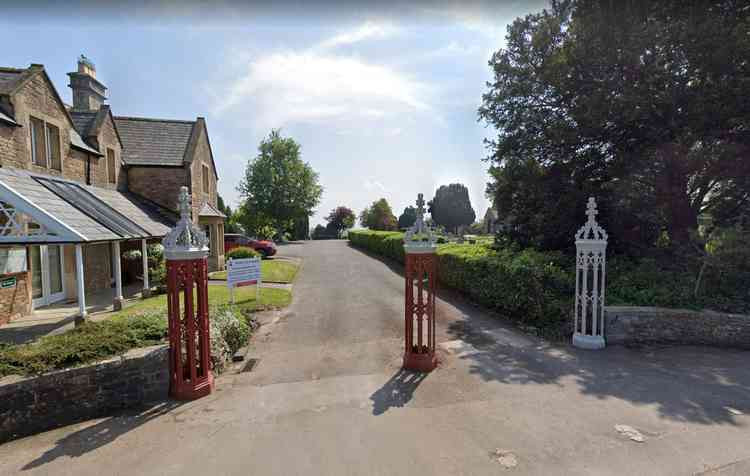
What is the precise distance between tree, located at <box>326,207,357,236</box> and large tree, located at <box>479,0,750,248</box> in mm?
49824

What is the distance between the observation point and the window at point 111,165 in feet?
44.8

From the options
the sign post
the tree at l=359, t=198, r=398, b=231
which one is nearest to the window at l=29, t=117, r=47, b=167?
the sign post

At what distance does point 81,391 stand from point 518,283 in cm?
921

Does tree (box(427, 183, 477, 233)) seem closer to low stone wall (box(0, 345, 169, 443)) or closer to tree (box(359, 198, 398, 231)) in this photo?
tree (box(359, 198, 398, 231))

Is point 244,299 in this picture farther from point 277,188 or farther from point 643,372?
point 277,188

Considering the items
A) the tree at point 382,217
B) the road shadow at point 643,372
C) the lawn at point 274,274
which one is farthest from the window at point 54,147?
the tree at point 382,217

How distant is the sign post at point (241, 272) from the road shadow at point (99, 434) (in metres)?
5.98

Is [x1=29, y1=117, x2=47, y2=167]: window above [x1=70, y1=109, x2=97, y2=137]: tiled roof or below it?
below

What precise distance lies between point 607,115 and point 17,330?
15.6 metres

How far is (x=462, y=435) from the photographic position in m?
4.23

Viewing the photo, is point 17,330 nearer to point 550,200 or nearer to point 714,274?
point 550,200

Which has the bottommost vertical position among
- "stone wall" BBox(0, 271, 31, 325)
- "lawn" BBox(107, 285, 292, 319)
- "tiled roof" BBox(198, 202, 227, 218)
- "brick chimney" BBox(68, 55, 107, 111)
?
"lawn" BBox(107, 285, 292, 319)

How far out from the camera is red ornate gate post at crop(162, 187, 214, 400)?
519 cm

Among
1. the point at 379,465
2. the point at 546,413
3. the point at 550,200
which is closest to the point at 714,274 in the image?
the point at 550,200
